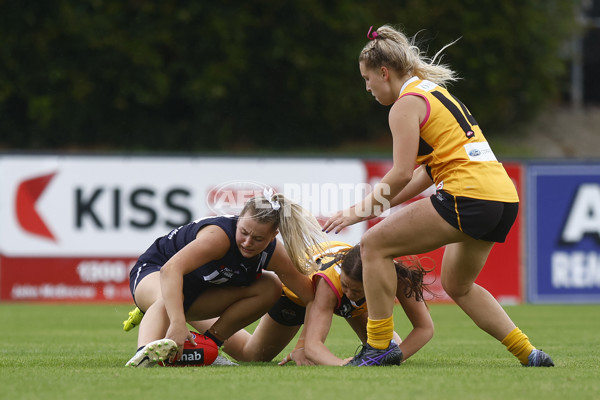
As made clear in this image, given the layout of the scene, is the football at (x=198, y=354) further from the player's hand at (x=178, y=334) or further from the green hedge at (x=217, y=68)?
the green hedge at (x=217, y=68)

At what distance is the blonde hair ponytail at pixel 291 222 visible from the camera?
5492 millimetres

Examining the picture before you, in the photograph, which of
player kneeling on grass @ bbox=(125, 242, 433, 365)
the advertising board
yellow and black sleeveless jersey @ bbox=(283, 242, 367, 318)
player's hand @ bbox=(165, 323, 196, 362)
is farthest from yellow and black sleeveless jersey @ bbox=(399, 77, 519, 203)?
the advertising board

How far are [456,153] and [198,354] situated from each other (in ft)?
6.02

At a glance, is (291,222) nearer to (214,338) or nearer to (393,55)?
(214,338)

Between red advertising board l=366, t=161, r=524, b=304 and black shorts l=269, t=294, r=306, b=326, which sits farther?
red advertising board l=366, t=161, r=524, b=304

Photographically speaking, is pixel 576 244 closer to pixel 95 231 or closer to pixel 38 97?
pixel 95 231

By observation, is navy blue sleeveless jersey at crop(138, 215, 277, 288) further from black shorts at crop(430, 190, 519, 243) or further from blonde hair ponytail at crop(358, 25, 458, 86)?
blonde hair ponytail at crop(358, 25, 458, 86)

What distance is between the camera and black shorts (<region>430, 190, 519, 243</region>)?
203 inches

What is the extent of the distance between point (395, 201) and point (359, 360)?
93 cm

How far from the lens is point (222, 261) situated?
575 centimetres

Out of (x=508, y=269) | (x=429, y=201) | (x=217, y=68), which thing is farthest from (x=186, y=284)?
(x=217, y=68)

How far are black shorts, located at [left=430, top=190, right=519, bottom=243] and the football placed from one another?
5.09 ft

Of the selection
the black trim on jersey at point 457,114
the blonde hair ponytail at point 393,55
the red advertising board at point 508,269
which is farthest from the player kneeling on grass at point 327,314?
the red advertising board at point 508,269

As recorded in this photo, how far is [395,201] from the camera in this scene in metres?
5.67
